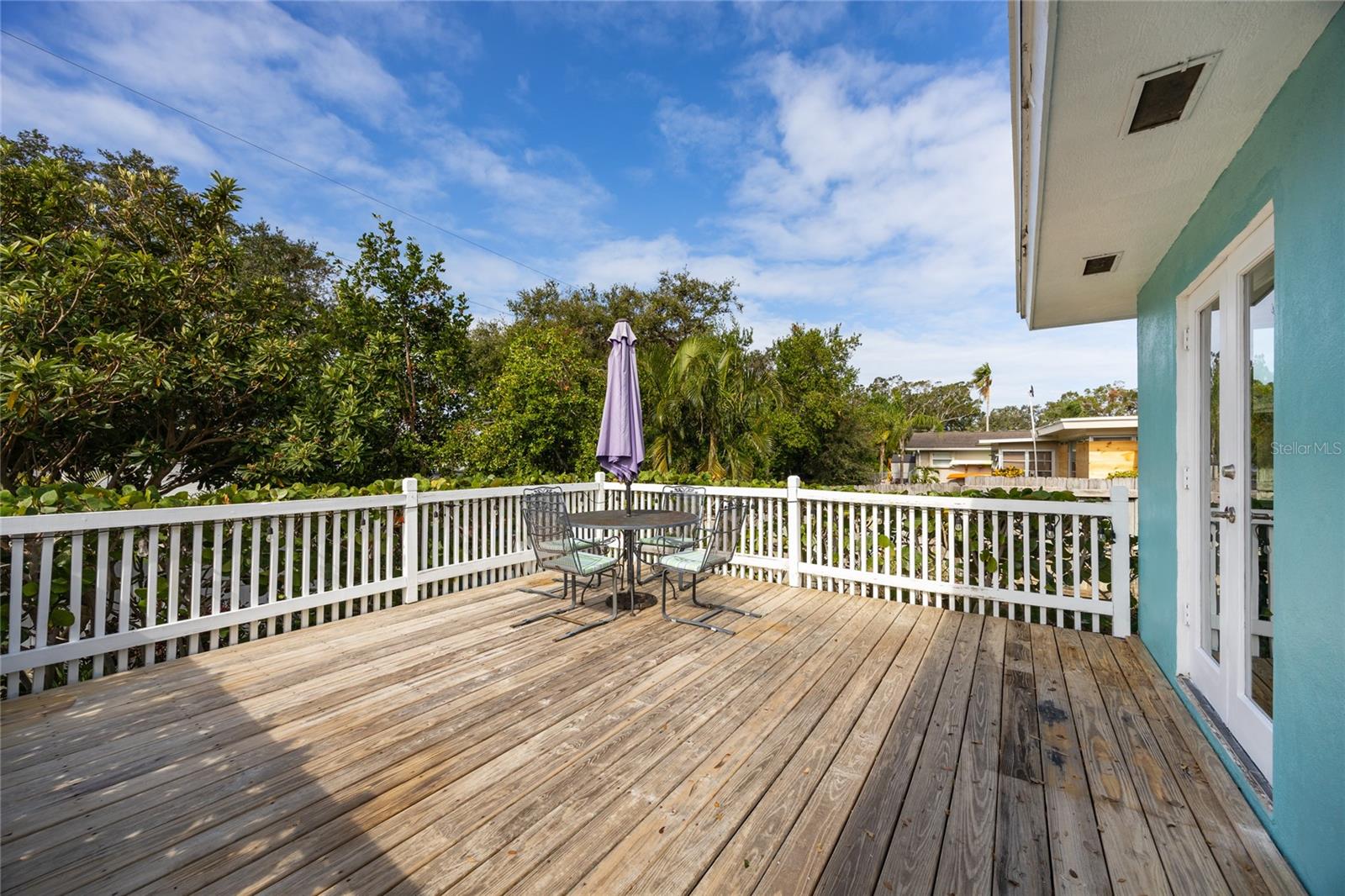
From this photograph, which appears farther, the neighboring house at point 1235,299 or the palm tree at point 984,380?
the palm tree at point 984,380

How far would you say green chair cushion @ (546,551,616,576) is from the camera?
374cm

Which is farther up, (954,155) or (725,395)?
(954,155)

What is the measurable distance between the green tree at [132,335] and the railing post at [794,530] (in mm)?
5436

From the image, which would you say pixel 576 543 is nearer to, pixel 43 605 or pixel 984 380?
pixel 43 605

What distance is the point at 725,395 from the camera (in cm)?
895

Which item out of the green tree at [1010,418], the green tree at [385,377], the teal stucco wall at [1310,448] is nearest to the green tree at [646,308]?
the green tree at [385,377]

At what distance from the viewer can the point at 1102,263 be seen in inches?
126

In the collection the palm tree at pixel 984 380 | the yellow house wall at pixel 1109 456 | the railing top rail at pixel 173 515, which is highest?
the palm tree at pixel 984 380

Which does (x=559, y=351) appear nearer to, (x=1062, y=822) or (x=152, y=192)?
(x=152, y=192)

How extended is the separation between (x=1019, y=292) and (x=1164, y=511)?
1.96 metres

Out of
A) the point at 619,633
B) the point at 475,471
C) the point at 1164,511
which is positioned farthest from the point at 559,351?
the point at 1164,511

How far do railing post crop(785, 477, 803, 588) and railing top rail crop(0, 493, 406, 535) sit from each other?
3460 millimetres

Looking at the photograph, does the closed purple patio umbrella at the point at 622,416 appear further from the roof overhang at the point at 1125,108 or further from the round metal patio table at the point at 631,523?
the roof overhang at the point at 1125,108

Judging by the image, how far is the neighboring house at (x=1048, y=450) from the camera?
57.6ft
